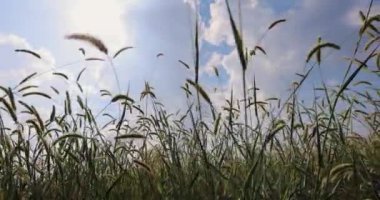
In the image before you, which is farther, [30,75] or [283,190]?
[30,75]

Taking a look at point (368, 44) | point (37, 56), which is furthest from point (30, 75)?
point (368, 44)

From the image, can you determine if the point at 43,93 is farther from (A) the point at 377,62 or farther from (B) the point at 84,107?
(A) the point at 377,62

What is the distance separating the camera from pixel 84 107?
12.0 ft

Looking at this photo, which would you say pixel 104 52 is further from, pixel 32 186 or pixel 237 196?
pixel 237 196

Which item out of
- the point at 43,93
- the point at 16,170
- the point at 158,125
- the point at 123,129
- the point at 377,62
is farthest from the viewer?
the point at 123,129

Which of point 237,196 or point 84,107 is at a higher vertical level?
point 84,107

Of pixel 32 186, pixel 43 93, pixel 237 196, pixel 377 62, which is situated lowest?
pixel 237 196

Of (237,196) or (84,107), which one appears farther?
(84,107)

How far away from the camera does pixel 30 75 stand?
332 cm

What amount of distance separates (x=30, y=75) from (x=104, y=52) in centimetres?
65

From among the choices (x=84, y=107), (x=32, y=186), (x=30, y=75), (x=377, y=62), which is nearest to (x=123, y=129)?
(x=84, y=107)

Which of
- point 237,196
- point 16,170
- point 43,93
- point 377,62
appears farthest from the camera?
point 43,93

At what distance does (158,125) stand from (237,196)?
4.77 feet

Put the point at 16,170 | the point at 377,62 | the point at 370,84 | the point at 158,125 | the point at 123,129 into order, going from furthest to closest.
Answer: the point at 123,129, the point at 370,84, the point at 158,125, the point at 377,62, the point at 16,170
